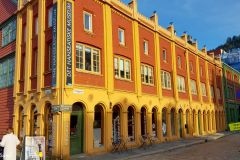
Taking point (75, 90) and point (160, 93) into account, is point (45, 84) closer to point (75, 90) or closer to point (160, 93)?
point (75, 90)

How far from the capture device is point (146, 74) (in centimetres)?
2542

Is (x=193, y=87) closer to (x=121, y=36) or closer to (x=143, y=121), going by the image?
(x=143, y=121)

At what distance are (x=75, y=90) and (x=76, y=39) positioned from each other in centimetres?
330

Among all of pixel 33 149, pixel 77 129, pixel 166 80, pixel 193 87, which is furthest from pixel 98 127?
pixel 193 87

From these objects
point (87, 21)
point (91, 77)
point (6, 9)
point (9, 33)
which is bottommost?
point (91, 77)

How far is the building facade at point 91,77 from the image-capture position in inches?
682

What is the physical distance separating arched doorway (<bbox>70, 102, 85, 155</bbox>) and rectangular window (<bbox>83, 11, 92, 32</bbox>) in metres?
5.20

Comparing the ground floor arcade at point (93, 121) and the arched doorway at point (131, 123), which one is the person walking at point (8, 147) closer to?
the ground floor arcade at point (93, 121)

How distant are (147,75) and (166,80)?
416 centimetres

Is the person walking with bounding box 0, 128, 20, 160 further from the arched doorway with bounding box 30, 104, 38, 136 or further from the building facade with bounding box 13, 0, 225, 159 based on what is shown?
the arched doorway with bounding box 30, 104, 38, 136

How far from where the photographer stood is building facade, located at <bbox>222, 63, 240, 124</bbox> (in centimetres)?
4797

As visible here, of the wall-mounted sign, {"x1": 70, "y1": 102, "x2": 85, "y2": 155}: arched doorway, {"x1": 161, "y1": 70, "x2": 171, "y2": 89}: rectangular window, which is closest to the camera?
the wall-mounted sign

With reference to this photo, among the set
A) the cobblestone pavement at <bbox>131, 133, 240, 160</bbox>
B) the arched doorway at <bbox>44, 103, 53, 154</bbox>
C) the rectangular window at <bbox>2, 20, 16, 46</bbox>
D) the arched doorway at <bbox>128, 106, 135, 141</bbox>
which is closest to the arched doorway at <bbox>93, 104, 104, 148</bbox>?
the arched doorway at <bbox>44, 103, 53, 154</bbox>

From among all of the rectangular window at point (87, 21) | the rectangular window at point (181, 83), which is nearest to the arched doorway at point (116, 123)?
the rectangular window at point (87, 21)
